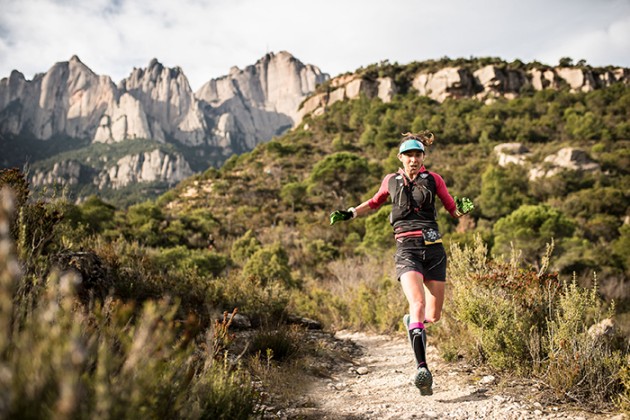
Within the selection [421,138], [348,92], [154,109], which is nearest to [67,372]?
[421,138]

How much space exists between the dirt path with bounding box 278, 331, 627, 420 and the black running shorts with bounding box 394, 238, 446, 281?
99cm

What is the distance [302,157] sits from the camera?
1641 inches

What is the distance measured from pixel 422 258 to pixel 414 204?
1.59 ft

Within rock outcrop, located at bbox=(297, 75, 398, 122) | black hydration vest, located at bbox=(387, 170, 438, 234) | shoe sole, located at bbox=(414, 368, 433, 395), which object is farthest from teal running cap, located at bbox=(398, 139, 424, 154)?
rock outcrop, located at bbox=(297, 75, 398, 122)

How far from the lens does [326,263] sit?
18547 mm

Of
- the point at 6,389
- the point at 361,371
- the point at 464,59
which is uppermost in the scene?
the point at 464,59

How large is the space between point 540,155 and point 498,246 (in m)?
22.4

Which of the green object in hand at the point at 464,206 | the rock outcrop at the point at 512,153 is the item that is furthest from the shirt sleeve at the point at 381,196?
the rock outcrop at the point at 512,153

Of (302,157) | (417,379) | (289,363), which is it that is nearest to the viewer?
(417,379)

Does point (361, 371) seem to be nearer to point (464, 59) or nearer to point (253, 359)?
point (253, 359)

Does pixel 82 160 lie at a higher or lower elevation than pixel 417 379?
higher

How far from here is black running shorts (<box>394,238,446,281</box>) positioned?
10.5ft

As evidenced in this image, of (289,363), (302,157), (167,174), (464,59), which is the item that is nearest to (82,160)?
(167,174)

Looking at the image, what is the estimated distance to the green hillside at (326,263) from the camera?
1615mm
